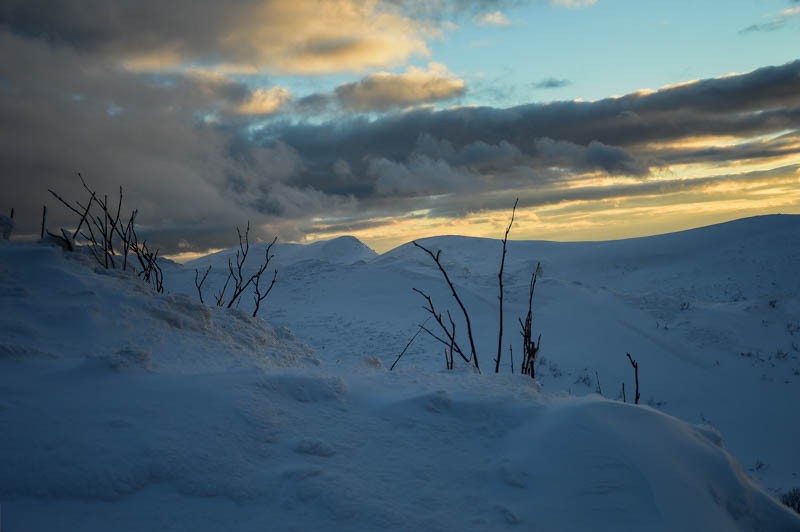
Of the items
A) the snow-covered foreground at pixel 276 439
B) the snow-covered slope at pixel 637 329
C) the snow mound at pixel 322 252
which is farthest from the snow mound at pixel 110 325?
the snow mound at pixel 322 252

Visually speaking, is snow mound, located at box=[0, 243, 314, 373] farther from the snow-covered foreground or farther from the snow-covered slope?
the snow-covered slope

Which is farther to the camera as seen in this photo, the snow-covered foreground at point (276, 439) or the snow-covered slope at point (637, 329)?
the snow-covered slope at point (637, 329)

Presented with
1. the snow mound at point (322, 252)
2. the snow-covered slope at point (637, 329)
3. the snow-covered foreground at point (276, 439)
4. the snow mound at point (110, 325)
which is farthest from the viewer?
the snow mound at point (322, 252)

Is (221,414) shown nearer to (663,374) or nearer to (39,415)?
(39,415)

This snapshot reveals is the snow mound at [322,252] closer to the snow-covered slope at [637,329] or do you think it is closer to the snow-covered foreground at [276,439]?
the snow-covered slope at [637,329]

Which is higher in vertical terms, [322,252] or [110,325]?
[110,325]

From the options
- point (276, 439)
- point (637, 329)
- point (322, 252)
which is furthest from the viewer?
point (322, 252)

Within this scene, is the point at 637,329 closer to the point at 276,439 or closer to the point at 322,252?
the point at 276,439

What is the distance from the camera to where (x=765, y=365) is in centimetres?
1079

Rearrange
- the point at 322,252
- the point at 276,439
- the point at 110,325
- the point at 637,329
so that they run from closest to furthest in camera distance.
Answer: the point at 276,439, the point at 110,325, the point at 637,329, the point at 322,252

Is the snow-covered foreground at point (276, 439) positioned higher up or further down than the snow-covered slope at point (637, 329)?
higher up

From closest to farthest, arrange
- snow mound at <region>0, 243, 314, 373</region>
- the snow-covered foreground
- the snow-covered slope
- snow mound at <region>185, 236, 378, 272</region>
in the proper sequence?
the snow-covered foreground
snow mound at <region>0, 243, 314, 373</region>
the snow-covered slope
snow mound at <region>185, 236, 378, 272</region>

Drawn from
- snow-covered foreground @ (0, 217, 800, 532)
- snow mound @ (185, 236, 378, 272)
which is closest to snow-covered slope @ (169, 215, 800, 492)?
snow-covered foreground @ (0, 217, 800, 532)

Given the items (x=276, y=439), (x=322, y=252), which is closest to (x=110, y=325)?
(x=276, y=439)
